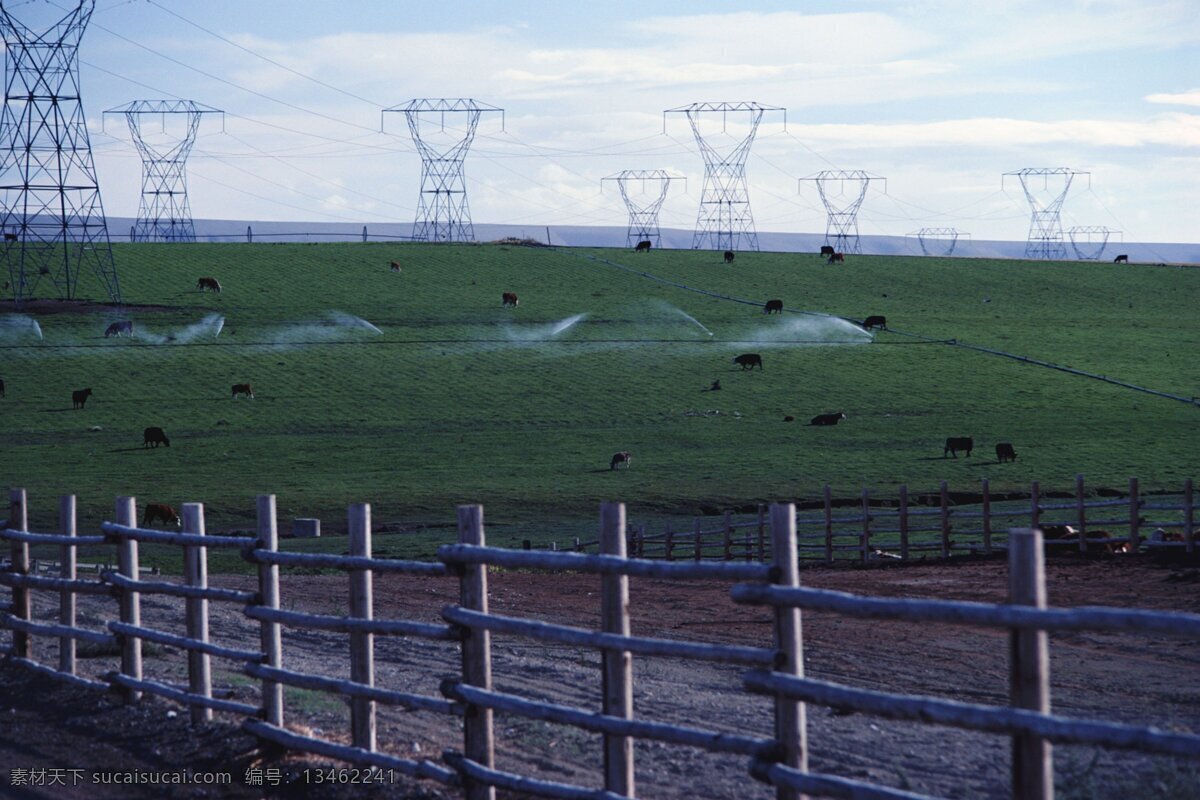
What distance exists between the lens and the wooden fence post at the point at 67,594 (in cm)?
1236

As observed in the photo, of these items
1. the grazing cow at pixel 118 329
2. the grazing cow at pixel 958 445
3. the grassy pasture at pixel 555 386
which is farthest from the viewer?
the grazing cow at pixel 118 329

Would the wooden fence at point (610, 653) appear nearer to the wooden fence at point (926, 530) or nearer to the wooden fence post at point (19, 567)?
the wooden fence post at point (19, 567)

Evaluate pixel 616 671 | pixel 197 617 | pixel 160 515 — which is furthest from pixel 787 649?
pixel 160 515

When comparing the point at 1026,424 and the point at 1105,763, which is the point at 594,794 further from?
the point at 1026,424

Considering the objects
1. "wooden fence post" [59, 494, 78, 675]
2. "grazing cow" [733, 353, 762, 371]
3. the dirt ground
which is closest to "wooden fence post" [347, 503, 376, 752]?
the dirt ground

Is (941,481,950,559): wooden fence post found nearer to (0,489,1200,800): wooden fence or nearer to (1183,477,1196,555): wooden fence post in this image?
(1183,477,1196,555): wooden fence post

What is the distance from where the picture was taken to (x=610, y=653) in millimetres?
7387

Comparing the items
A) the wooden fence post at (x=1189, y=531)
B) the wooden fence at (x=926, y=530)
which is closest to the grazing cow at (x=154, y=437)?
the wooden fence at (x=926, y=530)

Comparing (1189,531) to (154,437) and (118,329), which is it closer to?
(154,437)

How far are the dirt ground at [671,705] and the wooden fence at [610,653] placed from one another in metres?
0.41

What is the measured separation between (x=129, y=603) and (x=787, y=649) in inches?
272

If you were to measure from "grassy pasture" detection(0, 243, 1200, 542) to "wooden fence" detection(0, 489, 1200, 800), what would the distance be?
27.2 meters

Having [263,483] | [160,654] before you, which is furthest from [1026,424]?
[160,654]

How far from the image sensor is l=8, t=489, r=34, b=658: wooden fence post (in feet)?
43.0
